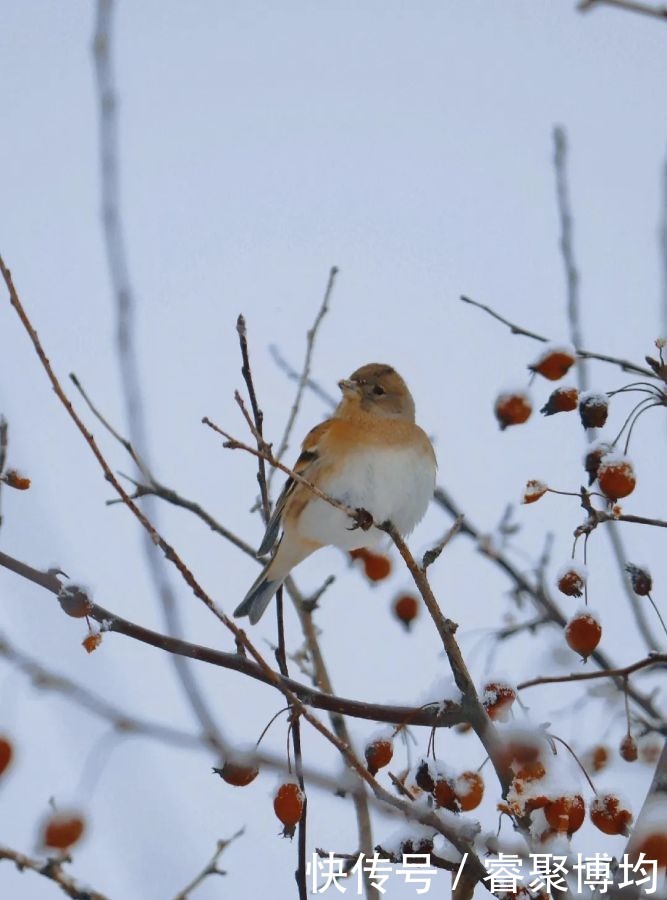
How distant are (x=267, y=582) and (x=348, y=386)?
932 mm

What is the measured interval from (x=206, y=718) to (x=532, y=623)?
2.41 m

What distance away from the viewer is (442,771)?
2.54 metres

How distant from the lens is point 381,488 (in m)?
4.79

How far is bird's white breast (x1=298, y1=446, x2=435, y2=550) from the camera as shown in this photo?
189 inches

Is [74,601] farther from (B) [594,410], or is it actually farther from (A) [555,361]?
(A) [555,361]

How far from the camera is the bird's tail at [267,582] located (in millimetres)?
4945

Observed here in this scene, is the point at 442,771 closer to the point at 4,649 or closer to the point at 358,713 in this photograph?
the point at 358,713

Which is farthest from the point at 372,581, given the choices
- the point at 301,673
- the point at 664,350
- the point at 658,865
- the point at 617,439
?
the point at 658,865

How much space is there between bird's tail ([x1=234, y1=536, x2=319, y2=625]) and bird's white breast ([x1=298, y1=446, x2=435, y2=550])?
131mm

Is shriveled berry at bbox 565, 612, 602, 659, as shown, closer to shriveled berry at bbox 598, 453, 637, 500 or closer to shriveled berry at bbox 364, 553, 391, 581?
shriveled berry at bbox 598, 453, 637, 500

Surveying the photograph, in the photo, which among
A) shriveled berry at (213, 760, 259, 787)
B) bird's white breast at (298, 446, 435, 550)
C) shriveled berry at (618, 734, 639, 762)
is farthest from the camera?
bird's white breast at (298, 446, 435, 550)

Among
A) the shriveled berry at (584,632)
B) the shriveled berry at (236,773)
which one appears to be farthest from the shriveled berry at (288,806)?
the shriveled berry at (584,632)

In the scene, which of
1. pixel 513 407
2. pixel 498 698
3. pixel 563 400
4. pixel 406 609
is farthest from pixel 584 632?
pixel 406 609

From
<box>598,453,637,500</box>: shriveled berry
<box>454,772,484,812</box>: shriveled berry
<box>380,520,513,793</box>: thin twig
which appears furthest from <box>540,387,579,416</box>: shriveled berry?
<box>454,772,484,812</box>: shriveled berry
